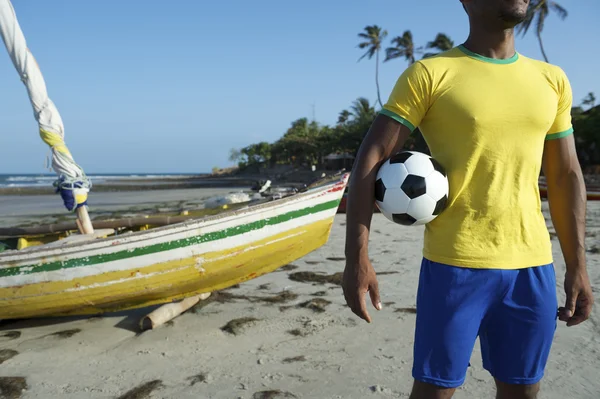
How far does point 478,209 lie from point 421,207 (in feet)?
0.66

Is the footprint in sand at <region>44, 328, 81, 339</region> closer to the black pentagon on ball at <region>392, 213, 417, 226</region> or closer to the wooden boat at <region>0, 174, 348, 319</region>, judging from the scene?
the wooden boat at <region>0, 174, 348, 319</region>

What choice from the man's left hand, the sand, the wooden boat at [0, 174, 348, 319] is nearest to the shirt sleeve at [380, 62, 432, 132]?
the man's left hand

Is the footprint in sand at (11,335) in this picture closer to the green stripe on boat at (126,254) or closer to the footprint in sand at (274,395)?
the green stripe on boat at (126,254)

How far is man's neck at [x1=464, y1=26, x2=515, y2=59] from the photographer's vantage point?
5.41ft

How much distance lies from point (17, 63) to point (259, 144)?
5917cm

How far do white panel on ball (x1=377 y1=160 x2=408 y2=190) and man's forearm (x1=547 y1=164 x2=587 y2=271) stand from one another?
70 centimetres

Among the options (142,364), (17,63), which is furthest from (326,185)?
(17,63)

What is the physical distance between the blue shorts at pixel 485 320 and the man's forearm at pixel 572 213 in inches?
7.5

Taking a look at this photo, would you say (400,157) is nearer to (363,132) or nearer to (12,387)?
(12,387)

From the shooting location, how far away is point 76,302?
4379 mm

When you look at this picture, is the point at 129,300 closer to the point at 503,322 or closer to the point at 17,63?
the point at 17,63

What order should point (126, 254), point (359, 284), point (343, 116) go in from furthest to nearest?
1. point (343, 116)
2. point (126, 254)
3. point (359, 284)

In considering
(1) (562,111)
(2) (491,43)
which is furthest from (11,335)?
(1) (562,111)

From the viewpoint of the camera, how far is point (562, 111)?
1750mm
